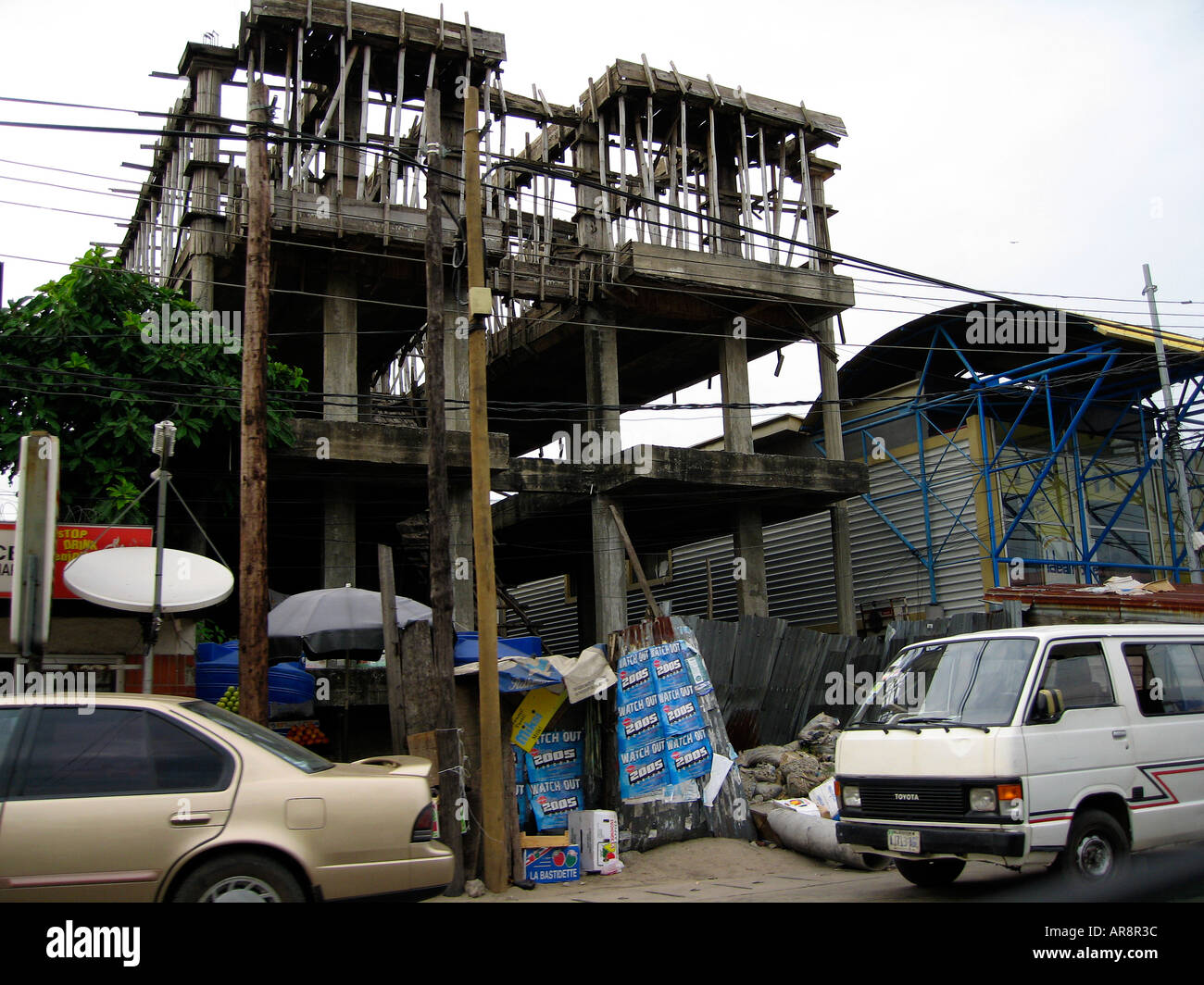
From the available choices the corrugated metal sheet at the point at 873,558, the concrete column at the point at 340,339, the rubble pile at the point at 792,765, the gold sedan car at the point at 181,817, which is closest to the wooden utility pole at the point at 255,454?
the gold sedan car at the point at 181,817

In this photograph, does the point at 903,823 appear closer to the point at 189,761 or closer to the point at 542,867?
the point at 542,867

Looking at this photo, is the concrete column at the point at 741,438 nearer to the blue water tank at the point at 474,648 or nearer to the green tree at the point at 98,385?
the blue water tank at the point at 474,648

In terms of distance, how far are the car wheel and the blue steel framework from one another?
2156cm

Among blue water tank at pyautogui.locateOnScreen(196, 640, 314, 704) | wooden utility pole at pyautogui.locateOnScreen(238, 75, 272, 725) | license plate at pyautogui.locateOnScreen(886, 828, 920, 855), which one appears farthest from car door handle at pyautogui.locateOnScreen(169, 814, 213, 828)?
blue water tank at pyautogui.locateOnScreen(196, 640, 314, 704)

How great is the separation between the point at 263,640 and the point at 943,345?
2190 cm

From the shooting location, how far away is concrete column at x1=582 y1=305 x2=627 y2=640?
24938 mm

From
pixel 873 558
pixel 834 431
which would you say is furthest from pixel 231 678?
pixel 873 558

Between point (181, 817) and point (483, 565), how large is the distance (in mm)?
5519

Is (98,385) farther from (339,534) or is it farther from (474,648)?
(474,648)

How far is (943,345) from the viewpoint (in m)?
28.0

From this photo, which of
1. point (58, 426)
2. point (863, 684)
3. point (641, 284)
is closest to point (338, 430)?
point (58, 426)

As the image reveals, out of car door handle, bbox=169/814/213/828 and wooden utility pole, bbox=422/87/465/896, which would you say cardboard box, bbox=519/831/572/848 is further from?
car door handle, bbox=169/814/213/828

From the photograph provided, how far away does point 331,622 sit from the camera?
14359mm

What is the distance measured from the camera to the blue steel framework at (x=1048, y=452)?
84.1 ft
